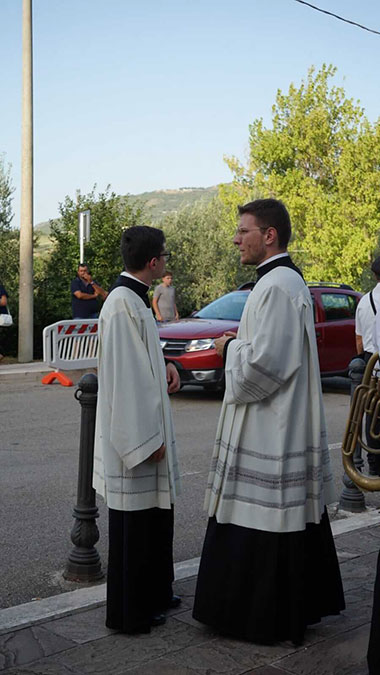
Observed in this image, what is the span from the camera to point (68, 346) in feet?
49.7

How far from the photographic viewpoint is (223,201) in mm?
37188

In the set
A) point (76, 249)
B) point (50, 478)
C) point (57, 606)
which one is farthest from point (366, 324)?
point (76, 249)

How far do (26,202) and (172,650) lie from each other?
14827mm

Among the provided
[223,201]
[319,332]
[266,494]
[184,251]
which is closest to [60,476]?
[266,494]

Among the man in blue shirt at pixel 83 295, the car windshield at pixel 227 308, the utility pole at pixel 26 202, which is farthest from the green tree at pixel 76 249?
the car windshield at pixel 227 308

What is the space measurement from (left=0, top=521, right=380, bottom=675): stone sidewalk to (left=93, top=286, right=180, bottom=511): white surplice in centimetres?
59

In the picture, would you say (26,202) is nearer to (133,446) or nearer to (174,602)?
(174,602)

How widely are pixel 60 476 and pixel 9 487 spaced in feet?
1.82

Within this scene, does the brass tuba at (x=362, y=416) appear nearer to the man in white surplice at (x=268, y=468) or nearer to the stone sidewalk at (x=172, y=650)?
the man in white surplice at (x=268, y=468)

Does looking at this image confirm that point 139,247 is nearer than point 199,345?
Yes

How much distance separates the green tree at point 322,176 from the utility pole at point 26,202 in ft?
64.6

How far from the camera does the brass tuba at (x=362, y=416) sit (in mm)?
3420

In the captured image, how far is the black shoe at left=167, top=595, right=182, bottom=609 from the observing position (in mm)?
4328

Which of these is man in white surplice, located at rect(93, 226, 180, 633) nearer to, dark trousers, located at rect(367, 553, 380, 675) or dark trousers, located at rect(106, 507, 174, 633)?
dark trousers, located at rect(106, 507, 174, 633)
